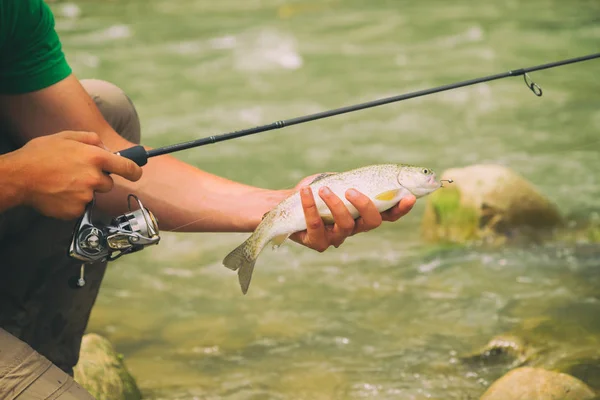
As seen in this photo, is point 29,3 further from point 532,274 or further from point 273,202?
point 532,274

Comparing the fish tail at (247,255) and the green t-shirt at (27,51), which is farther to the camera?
the green t-shirt at (27,51)

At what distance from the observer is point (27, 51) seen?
242 centimetres

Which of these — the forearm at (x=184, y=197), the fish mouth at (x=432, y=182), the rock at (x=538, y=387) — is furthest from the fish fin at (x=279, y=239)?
the rock at (x=538, y=387)

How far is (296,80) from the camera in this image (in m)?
9.33

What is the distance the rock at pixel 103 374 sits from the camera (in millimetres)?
3166

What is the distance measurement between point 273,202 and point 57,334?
0.75m

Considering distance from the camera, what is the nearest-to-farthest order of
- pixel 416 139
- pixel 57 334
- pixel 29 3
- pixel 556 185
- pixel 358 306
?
pixel 29 3, pixel 57 334, pixel 358 306, pixel 556 185, pixel 416 139

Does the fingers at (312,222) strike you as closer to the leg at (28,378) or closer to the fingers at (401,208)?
the fingers at (401,208)

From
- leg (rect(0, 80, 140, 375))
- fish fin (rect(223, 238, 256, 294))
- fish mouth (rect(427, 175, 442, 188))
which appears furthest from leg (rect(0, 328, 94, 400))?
fish mouth (rect(427, 175, 442, 188))

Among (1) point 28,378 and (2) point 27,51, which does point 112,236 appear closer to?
(1) point 28,378

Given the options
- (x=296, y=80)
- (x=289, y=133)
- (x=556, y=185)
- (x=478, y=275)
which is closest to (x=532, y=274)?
(x=478, y=275)

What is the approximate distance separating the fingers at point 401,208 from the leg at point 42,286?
898 millimetres

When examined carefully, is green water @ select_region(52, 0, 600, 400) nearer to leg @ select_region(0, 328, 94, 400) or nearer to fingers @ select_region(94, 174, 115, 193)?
leg @ select_region(0, 328, 94, 400)

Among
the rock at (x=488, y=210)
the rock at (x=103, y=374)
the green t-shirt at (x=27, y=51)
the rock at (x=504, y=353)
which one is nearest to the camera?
the green t-shirt at (x=27, y=51)
